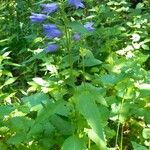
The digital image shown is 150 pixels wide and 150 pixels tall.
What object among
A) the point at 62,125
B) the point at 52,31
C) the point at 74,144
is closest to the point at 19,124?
the point at 62,125

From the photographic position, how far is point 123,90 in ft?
8.13

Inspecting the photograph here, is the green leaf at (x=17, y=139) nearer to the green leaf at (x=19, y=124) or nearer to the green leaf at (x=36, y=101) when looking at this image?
the green leaf at (x=19, y=124)

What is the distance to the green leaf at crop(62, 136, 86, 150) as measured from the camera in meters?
2.00

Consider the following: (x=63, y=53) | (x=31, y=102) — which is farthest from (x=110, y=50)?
(x=31, y=102)

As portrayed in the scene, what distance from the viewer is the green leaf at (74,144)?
2.00 meters

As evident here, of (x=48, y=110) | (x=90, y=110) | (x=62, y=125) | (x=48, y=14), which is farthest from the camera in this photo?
(x=62, y=125)

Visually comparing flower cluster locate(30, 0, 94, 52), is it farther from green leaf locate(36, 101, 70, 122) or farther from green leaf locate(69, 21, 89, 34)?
green leaf locate(36, 101, 70, 122)

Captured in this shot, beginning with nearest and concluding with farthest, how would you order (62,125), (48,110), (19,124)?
(48,110), (62,125), (19,124)

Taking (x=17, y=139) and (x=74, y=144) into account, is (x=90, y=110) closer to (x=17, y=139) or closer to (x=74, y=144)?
(x=74, y=144)

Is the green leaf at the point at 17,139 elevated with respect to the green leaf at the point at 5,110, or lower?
lower

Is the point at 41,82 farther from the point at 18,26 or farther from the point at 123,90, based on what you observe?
the point at 18,26

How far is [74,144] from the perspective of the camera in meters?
2.03

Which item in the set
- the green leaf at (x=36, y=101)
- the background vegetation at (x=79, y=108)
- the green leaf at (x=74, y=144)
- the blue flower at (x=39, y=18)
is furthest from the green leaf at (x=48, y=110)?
the blue flower at (x=39, y=18)

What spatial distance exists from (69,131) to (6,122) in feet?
1.36
